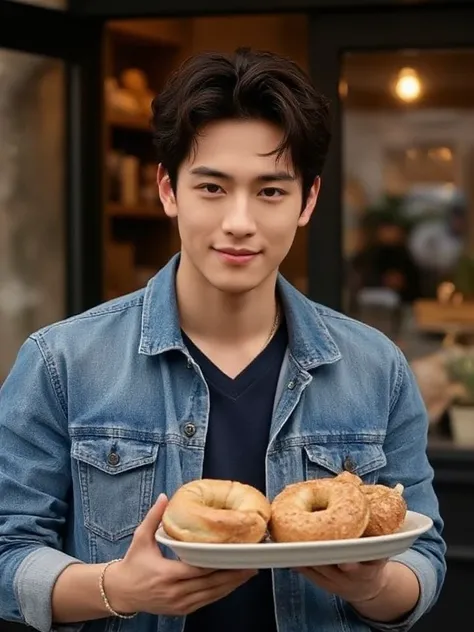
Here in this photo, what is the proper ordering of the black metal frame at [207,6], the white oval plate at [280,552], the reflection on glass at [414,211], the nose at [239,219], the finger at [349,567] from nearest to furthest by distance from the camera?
the white oval plate at [280,552], the finger at [349,567], the nose at [239,219], the black metal frame at [207,6], the reflection on glass at [414,211]

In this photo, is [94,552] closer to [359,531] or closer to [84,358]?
[84,358]

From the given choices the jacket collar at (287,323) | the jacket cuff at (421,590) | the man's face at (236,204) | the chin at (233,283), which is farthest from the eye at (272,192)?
the jacket cuff at (421,590)

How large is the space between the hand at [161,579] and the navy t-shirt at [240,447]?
16 cm

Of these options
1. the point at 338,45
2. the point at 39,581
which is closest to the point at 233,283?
the point at 39,581

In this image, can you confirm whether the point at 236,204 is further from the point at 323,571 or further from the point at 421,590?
the point at 421,590

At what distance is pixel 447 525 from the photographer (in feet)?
14.1

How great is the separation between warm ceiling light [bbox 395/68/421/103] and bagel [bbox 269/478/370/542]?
321 cm

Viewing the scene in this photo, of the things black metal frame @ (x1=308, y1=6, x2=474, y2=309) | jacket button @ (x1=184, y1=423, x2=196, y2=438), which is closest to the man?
jacket button @ (x1=184, y1=423, x2=196, y2=438)

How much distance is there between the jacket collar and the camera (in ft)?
6.61

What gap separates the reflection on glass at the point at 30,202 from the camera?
463 cm

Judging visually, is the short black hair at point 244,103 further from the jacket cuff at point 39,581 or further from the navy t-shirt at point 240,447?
the jacket cuff at point 39,581

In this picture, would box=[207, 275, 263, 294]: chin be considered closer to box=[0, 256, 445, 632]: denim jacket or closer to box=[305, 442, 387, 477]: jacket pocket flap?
box=[0, 256, 445, 632]: denim jacket

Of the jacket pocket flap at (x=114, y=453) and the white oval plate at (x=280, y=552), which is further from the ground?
the jacket pocket flap at (x=114, y=453)

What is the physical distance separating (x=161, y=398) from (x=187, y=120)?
41 centimetres
